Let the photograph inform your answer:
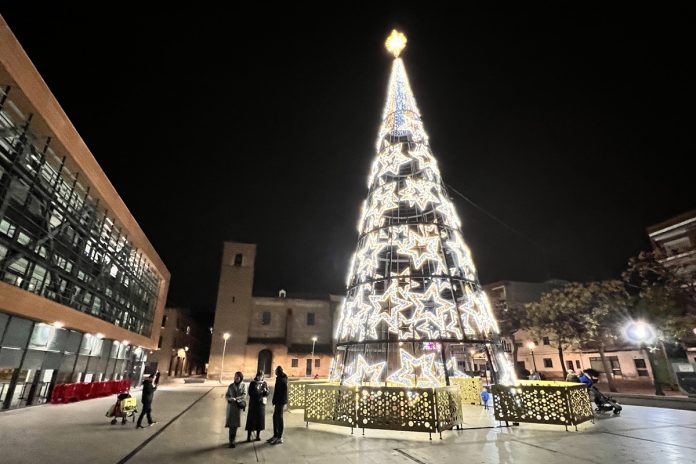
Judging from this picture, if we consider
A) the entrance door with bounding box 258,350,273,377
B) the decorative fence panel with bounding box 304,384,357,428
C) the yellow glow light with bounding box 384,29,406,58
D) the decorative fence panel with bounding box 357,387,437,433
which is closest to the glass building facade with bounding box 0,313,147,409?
the decorative fence panel with bounding box 304,384,357,428

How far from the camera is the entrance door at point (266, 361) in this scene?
4541 cm

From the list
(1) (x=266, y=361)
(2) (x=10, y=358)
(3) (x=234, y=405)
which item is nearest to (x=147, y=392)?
(3) (x=234, y=405)

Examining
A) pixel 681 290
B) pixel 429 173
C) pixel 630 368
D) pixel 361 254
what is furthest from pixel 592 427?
pixel 630 368

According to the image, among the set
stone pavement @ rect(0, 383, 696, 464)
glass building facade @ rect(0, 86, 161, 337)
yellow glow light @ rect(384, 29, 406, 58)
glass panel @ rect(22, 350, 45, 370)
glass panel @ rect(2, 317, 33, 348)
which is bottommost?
stone pavement @ rect(0, 383, 696, 464)

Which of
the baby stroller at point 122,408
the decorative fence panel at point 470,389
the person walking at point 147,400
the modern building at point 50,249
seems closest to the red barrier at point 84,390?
the modern building at point 50,249

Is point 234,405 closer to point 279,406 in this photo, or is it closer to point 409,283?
point 279,406

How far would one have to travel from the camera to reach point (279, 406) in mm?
8570

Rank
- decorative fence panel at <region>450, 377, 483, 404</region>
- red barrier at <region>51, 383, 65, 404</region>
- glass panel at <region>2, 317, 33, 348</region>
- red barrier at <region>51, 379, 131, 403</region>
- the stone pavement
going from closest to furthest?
the stone pavement → glass panel at <region>2, 317, 33, 348</region> → decorative fence panel at <region>450, 377, 483, 404</region> → red barrier at <region>51, 383, 65, 404</region> → red barrier at <region>51, 379, 131, 403</region>

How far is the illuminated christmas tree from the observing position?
10.9m

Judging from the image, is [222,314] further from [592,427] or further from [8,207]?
[592,427]

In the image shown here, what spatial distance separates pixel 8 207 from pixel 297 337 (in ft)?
126

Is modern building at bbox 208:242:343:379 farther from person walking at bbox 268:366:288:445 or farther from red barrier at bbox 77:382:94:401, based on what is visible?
person walking at bbox 268:366:288:445

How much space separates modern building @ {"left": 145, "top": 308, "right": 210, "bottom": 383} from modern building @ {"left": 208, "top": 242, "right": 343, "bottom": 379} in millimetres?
6547

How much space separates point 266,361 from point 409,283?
39173 mm
